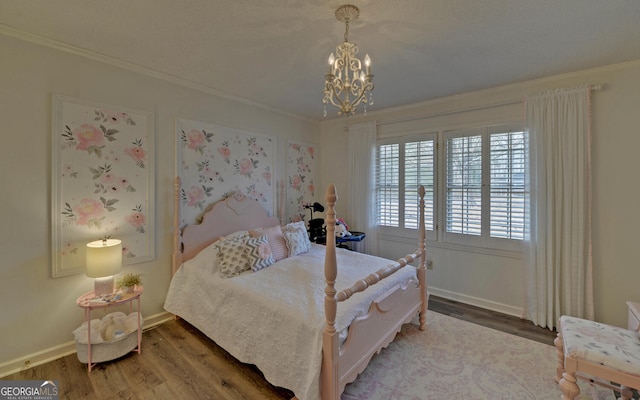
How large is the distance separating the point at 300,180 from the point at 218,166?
54.6 inches

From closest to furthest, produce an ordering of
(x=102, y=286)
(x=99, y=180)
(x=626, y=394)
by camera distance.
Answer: (x=626, y=394) → (x=102, y=286) → (x=99, y=180)

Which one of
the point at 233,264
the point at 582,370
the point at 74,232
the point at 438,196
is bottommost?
the point at 582,370

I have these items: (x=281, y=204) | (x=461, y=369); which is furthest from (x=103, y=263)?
(x=461, y=369)

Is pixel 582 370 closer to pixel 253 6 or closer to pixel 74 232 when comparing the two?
pixel 253 6

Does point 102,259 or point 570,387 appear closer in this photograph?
point 570,387

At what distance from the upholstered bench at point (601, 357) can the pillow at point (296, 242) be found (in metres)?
2.37

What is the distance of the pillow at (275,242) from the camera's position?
3.05 metres

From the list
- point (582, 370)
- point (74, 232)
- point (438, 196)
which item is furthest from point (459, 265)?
point (74, 232)

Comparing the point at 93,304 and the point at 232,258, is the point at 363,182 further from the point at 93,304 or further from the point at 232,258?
the point at 93,304

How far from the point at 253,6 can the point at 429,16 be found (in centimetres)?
114

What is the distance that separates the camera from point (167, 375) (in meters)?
2.07

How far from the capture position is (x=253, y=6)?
171 cm

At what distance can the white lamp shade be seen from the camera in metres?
2.16

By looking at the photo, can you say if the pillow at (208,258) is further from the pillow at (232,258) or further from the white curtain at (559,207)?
the white curtain at (559,207)
